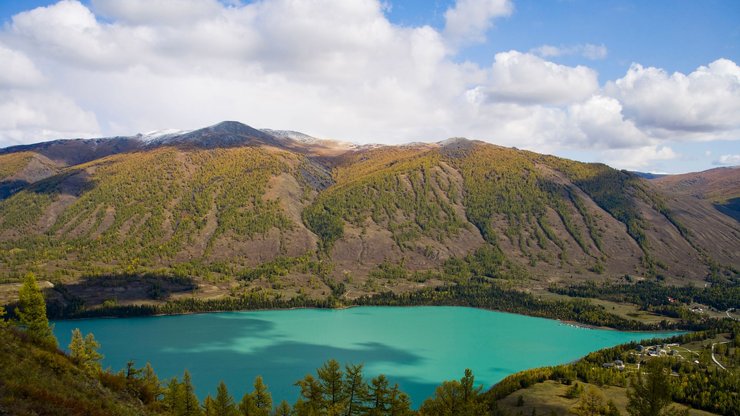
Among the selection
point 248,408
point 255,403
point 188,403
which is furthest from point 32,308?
point 248,408

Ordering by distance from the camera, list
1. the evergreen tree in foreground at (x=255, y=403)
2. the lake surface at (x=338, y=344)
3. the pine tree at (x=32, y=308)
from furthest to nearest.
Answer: the lake surface at (x=338, y=344), the pine tree at (x=32, y=308), the evergreen tree in foreground at (x=255, y=403)

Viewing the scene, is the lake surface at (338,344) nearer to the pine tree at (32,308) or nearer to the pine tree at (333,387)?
the pine tree at (32,308)

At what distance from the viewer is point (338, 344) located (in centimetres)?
13638

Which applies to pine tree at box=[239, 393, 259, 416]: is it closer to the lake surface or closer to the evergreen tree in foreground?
the evergreen tree in foreground

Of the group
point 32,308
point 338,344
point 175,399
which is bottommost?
point 338,344

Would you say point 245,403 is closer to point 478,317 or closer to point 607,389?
point 607,389

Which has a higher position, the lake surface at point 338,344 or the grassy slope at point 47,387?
the grassy slope at point 47,387

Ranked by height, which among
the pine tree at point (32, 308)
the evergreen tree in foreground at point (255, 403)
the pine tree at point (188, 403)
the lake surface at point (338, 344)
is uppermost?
the pine tree at point (32, 308)

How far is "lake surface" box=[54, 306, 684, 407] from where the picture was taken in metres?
111

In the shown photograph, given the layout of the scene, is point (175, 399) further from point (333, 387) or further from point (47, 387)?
point (47, 387)

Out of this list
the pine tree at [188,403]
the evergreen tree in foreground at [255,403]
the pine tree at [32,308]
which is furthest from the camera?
the pine tree at [32,308]

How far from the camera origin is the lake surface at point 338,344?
111 m

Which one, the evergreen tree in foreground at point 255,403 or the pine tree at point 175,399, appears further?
the evergreen tree in foreground at point 255,403

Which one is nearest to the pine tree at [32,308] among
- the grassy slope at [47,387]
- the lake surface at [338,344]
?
the grassy slope at [47,387]
